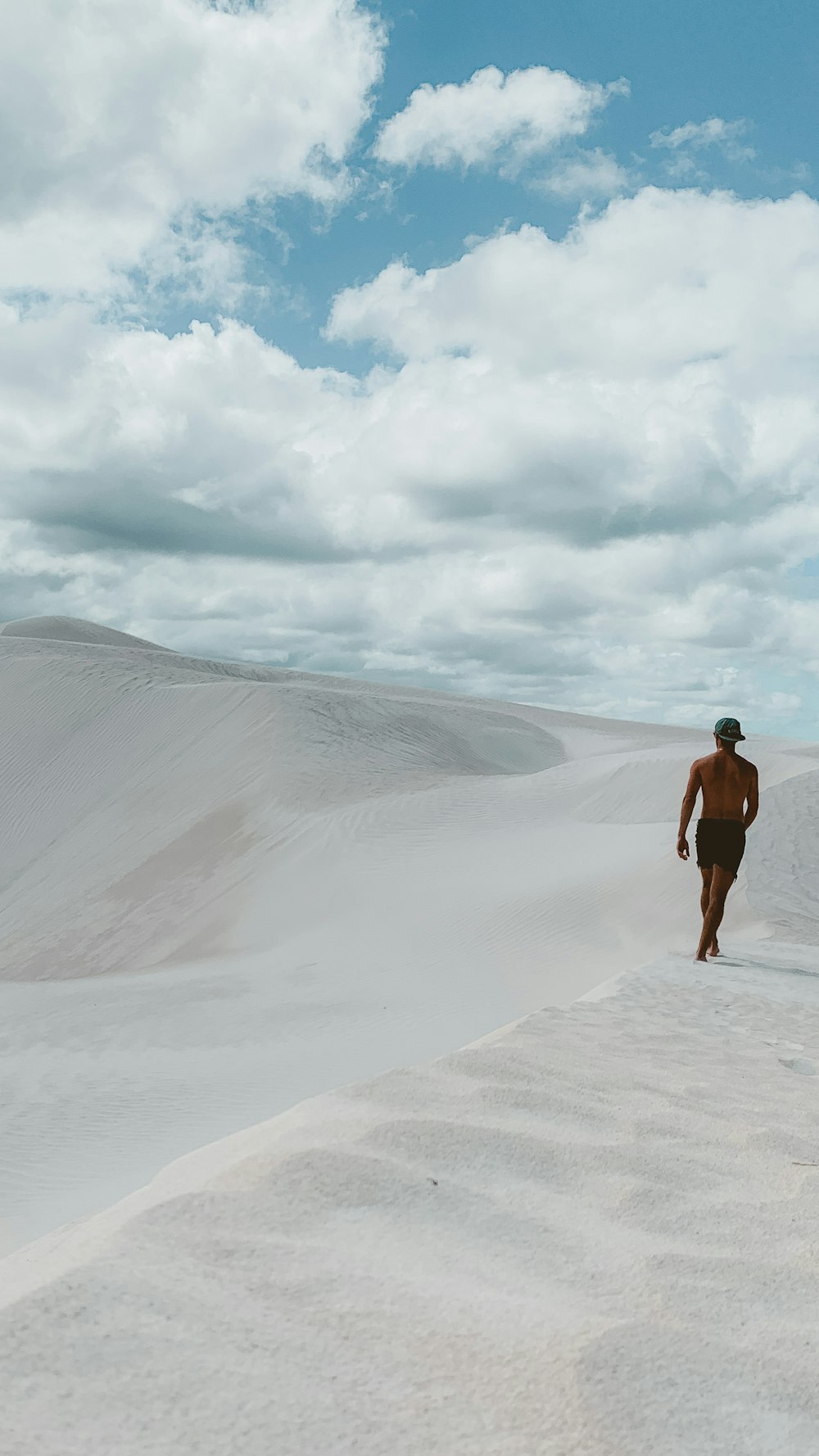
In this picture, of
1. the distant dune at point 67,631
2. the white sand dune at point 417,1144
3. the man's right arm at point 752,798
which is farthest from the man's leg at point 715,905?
the distant dune at point 67,631

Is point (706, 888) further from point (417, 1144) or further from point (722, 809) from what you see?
point (417, 1144)

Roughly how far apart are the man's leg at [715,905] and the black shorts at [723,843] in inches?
2.3

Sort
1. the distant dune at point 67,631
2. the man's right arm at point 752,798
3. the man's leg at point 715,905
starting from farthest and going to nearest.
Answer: the distant dune at point 67,631, the man's leg at point 715,905, the man's right arm at point 752,798

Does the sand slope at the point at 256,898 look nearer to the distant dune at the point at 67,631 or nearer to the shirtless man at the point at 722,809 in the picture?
the shirtless man at the point at 722,809

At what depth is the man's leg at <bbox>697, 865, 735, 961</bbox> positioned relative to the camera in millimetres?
7965

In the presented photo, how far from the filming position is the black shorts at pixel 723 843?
7.95 metres

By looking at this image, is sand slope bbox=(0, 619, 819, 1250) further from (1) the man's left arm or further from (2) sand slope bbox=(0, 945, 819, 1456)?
(2) sand slope bbox=(0, 945, 819, 1456)

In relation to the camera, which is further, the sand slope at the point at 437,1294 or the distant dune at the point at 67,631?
the distant dune at the point at 67,631

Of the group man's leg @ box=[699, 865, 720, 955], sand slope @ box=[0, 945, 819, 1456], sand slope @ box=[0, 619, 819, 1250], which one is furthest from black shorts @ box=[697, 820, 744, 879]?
sand slope @ box=[0, 945, 819, 1456]

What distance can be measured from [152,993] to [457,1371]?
978cm

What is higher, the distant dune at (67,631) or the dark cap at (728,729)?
the distant dune at (67,631)

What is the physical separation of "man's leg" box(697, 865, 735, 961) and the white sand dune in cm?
23

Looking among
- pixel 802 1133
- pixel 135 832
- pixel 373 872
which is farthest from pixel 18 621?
pixel 802 1133

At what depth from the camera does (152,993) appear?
1095 centimetres
